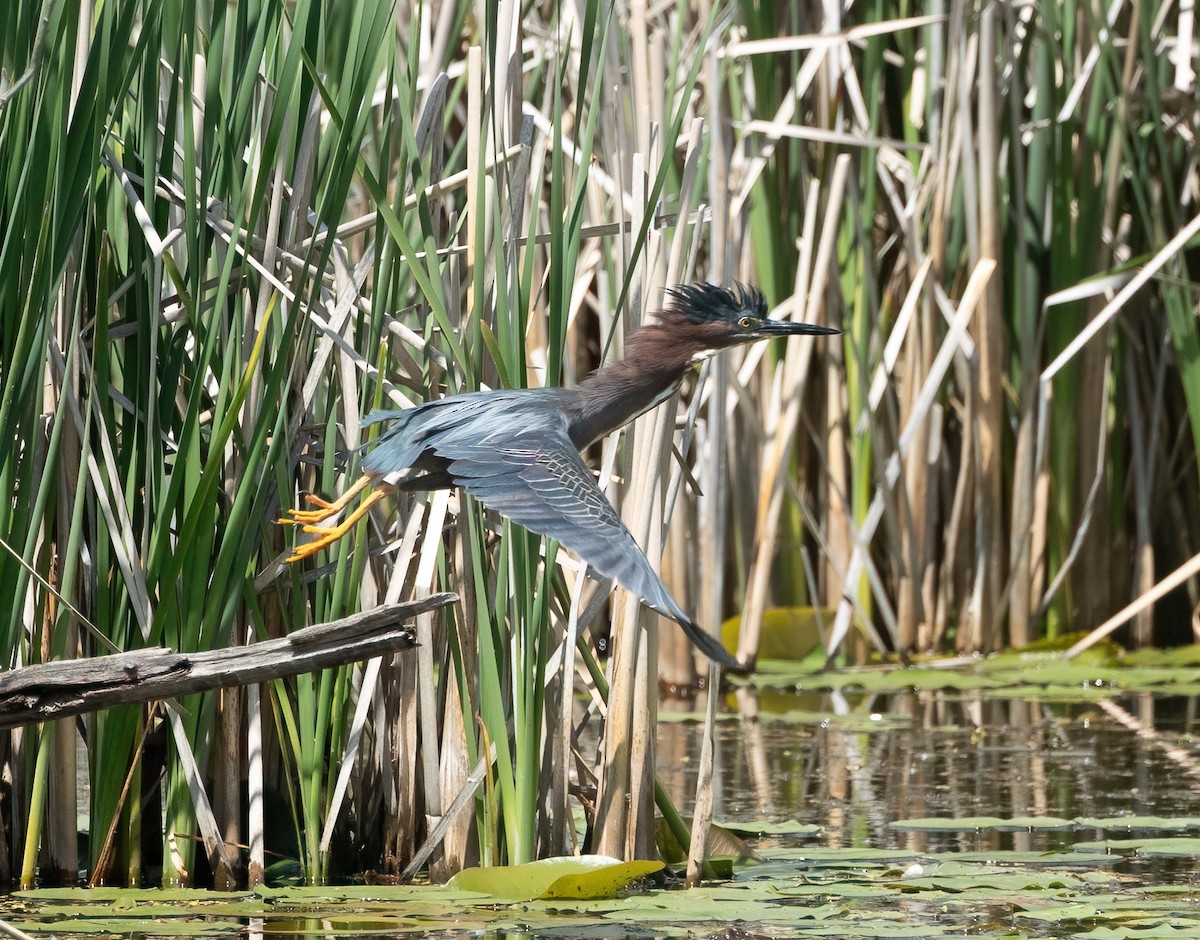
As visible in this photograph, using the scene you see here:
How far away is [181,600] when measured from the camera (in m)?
3.41

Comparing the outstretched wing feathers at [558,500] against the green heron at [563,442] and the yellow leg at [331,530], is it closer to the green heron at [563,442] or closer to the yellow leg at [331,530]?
the green heron at [563,442]

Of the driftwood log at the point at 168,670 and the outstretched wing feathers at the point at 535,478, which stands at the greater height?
the outstretched wing feathers at the point at 535,478

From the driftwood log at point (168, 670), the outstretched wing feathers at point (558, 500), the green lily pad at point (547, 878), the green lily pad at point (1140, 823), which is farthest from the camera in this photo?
the green lily pad at point (1140, 823)

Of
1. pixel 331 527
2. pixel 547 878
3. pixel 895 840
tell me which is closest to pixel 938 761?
pixel 895 840

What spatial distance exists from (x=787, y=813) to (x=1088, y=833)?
763mm

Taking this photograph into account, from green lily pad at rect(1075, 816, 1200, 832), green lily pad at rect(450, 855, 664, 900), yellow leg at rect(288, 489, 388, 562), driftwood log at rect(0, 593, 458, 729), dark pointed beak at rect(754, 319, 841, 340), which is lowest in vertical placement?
green lily pad at rect(1075, 816, 1200, 832)

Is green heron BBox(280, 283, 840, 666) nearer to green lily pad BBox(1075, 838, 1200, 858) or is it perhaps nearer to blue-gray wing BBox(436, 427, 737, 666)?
blue-gray wing BBox(436, 427, 737, 666)

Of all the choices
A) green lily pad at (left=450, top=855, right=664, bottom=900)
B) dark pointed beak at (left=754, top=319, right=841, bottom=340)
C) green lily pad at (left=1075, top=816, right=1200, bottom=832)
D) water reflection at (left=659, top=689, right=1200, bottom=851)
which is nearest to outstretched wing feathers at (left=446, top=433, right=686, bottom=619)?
dark pointed beak at (left=754, top=319, right=841, bottom=340)

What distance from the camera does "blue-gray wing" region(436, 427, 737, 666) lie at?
264 cm

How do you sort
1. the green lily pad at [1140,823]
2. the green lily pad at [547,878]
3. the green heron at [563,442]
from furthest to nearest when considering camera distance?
the green lily pad at [1140,823] < the green lily pad at [547,878] < the green heron at [563,442]

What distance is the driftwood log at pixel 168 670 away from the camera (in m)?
2.56

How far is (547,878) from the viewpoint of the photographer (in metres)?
3.31

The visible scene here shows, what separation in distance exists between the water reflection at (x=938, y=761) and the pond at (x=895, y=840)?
0.01 meters

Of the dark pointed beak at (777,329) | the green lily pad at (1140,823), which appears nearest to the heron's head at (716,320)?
the dark pointed beak at (777,329)
